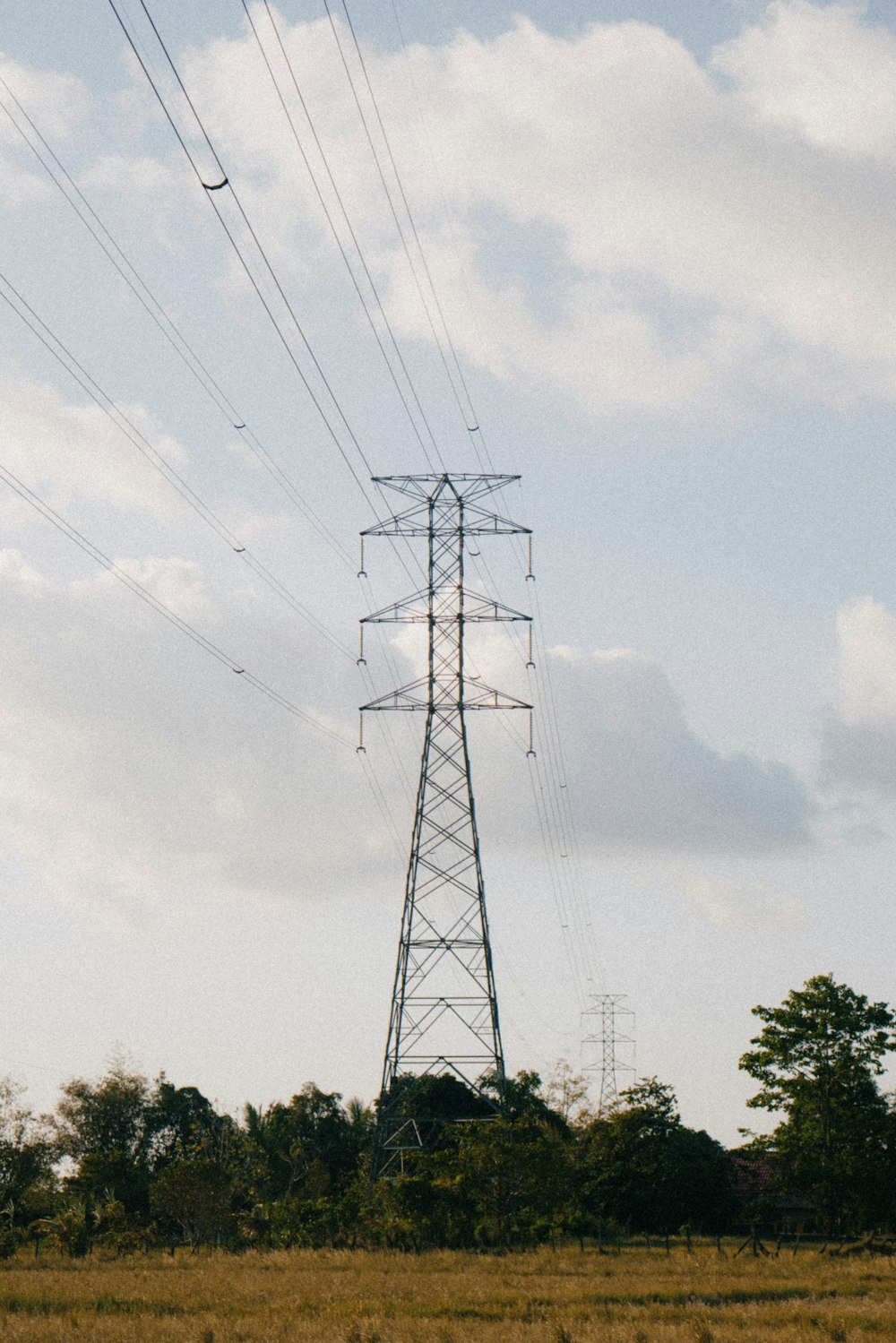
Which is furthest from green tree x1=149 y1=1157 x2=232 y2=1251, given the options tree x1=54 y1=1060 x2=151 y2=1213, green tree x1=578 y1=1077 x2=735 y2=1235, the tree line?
tree x1=54 y1=1060 x2=151 y2=1213

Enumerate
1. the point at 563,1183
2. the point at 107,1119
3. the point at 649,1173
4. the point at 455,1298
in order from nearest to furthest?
the point at 455,1298, the point at 563,1183, the point at 649,1173, the point at 107,1119

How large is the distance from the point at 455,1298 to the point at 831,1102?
26.4 m

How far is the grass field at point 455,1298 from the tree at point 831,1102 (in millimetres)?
4692

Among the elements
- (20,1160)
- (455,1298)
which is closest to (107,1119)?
(20,1160)

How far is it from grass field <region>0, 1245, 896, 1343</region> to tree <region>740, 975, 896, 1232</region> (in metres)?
4.69

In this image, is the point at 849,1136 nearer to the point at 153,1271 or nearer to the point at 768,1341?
the point at 153,1271

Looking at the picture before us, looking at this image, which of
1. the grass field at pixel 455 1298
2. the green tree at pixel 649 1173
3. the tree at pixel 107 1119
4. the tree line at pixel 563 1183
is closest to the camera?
the grass field at pixel 455 1298

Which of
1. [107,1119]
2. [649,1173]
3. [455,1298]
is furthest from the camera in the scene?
Result: [107,1119]

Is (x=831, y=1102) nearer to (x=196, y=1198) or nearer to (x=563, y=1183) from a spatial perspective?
(x=563, y=1183)

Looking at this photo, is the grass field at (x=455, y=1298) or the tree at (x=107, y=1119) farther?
the tree at (x=107, y=1119)

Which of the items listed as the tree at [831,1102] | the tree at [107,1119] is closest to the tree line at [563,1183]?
the tree at [831,1102]

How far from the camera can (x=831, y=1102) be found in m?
55.9

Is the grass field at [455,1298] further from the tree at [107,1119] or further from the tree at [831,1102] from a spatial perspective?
the tree at [107,1119]

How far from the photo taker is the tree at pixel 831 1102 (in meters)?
54.6
